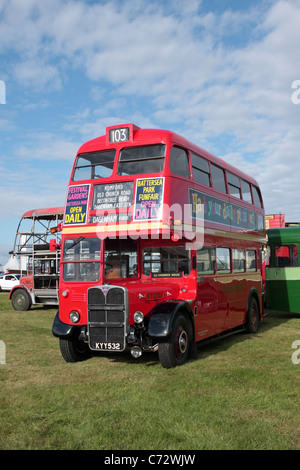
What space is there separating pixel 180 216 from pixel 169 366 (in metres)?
2.49

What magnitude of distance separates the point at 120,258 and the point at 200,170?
233 centimetres

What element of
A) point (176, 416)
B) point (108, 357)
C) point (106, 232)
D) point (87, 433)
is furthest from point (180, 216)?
point (87, 433)

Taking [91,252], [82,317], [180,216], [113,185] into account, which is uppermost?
[113,185]

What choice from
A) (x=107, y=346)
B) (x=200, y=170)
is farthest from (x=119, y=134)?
(x=107, y=346)

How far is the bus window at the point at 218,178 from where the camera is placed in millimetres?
9514

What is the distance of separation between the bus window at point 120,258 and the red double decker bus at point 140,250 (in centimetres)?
2

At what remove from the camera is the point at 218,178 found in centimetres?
980

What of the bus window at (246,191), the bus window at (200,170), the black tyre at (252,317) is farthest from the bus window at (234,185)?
the black tyre at (252,317)

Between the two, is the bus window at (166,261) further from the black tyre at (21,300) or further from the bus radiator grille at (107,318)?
the black tyre at (21,300)

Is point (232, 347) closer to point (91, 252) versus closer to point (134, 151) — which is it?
point (91, 252)

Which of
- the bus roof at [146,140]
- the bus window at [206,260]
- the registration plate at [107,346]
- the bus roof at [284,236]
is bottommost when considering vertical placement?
the registration plate at [107,346]

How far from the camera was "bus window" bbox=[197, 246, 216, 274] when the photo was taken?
8453mm
